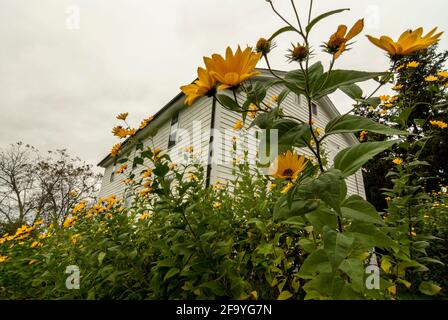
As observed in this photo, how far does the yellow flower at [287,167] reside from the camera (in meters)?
0.85

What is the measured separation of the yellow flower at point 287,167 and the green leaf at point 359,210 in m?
0.19

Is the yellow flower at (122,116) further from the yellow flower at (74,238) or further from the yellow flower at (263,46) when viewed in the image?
the yellow flower at (263,46)

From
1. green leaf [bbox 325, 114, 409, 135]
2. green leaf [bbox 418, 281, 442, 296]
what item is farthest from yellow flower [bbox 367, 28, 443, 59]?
green leaf [bbox 418, 281, 442, 296]

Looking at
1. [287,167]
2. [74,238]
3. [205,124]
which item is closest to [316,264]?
[287,167]

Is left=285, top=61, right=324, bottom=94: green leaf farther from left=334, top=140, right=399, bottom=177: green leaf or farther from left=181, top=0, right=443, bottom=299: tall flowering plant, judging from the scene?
left=334, top=140, right=399, bottom=177: green leaf

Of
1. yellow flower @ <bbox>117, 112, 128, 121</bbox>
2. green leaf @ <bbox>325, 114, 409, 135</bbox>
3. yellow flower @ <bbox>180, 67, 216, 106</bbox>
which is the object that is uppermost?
yellow flower @ <bbox>117, 112, 128, 121</bbox>

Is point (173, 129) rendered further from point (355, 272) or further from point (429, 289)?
point (355, 272)

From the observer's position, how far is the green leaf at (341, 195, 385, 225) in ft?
2.07

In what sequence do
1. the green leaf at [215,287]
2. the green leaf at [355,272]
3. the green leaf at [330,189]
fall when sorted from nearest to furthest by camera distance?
1. the green leaf at [330,189]
2. the green leaf at [355,272]
3. the green leaf at [215,287]

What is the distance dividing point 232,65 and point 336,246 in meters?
0.61

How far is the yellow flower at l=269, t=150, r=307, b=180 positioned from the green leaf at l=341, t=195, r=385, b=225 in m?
0.19

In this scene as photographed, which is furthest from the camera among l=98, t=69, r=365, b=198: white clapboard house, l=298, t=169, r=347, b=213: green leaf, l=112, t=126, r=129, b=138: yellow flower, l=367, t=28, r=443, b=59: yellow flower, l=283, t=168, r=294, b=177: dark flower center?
l=98, t=69, r=365, b=198: white clapboard house

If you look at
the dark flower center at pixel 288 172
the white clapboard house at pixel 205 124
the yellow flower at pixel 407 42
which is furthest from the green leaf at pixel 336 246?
the white clapboard house at pixel 205 124
